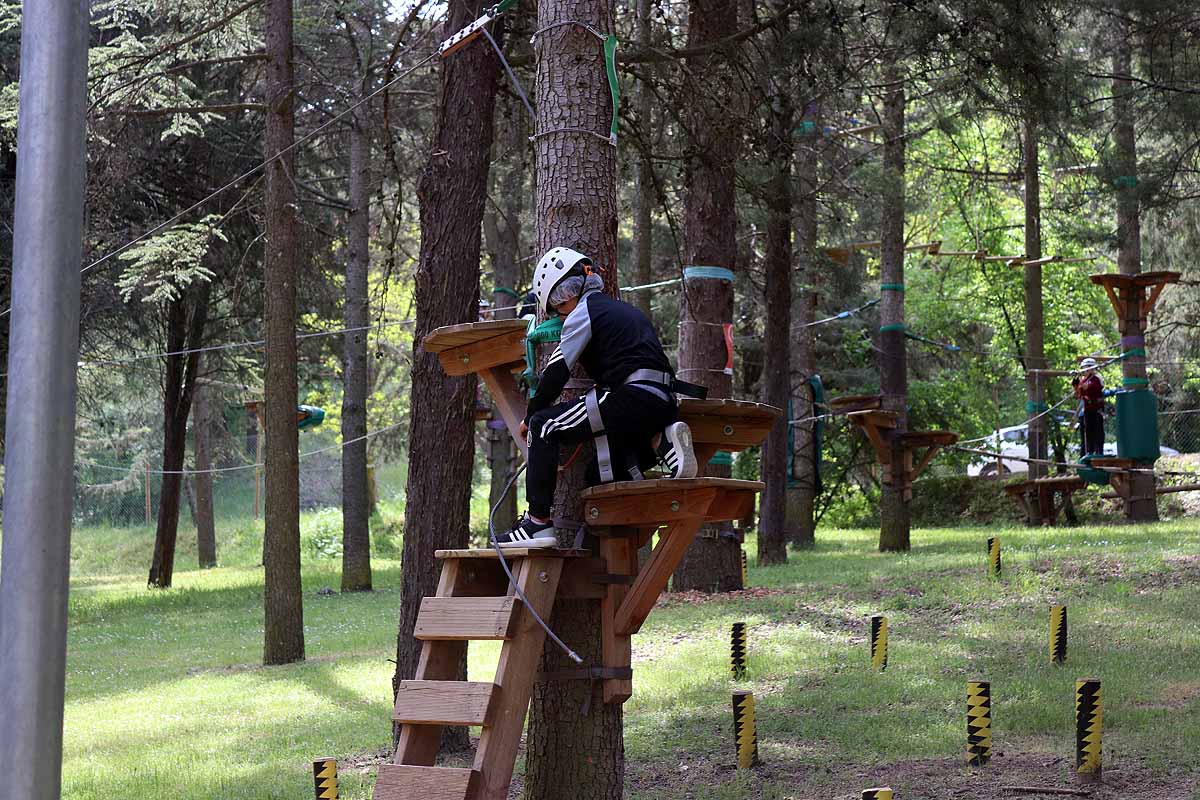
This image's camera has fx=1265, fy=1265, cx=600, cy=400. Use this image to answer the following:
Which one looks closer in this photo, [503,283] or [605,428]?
[605,428]

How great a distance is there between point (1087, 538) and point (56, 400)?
1580cm

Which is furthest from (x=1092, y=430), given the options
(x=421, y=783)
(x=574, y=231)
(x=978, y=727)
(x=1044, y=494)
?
(x=421, y=783)

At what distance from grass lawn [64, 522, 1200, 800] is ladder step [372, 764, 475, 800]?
8.76ft

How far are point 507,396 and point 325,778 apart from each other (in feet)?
6.81

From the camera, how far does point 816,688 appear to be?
32.0 ft

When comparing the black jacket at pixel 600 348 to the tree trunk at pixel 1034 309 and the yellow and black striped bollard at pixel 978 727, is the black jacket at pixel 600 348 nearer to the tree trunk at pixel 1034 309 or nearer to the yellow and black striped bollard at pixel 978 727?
the yellow and black striped bollard at pixel 978 727

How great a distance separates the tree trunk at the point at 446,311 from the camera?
909 cm

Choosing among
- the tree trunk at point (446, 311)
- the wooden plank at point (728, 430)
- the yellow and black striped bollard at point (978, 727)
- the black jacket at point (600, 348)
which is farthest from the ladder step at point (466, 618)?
the tree trunk at point (446, 311)

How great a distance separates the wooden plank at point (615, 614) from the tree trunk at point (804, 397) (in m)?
13.9

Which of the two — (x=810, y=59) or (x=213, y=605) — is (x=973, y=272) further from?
(x=810, y=59)

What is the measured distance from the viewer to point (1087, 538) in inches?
675

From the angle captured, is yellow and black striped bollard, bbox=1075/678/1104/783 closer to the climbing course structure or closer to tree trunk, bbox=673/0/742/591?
the climbing course structure

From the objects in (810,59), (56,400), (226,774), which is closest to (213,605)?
(226,774)

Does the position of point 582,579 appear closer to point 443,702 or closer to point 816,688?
point 443,702
